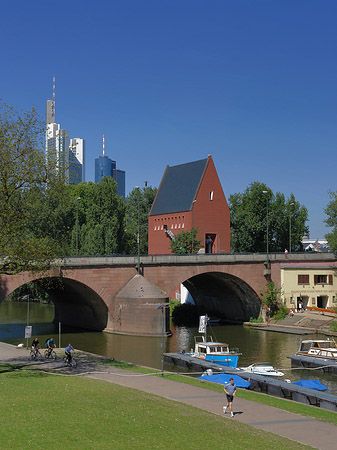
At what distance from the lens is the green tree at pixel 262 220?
9962 centimetres

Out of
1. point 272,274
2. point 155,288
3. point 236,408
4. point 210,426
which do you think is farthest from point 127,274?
point 210,426

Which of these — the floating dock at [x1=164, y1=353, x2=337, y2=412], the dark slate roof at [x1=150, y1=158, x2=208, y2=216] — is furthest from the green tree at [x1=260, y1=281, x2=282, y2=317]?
the floating dock at [x1=164, y1=353, x2=337, y2=412]

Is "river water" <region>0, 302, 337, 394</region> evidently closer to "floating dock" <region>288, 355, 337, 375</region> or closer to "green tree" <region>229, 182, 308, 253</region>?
"floating dock" <region>288, 355, 337, 375</region>

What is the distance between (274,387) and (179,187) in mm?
66541

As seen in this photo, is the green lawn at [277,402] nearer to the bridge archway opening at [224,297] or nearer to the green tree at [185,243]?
the bridge archway opening at [224,297]

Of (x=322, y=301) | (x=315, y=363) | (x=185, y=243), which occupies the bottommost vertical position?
(x=315, y=363)

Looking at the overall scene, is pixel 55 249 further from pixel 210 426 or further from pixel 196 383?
pixel 210 426

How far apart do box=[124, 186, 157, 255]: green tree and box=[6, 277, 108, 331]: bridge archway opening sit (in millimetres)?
37069

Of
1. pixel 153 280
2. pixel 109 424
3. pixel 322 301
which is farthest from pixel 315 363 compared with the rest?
pixel 322 301

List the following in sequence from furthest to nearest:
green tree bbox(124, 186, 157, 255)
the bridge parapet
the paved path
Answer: green tree bbox(124, 186, 157, 255), the bridge parapet, the paved path

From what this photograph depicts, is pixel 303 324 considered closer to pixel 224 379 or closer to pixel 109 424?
pixel 224 379

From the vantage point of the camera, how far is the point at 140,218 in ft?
394

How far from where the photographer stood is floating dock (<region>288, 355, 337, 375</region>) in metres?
40.6

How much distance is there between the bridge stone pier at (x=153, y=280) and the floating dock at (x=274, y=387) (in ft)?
59.9
